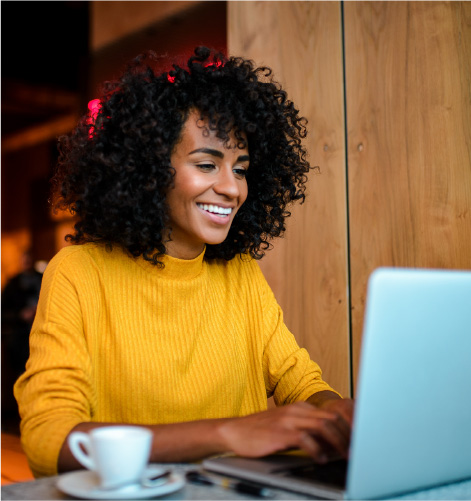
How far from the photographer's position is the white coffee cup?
2.49 feet

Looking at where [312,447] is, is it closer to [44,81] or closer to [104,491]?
[104,491]

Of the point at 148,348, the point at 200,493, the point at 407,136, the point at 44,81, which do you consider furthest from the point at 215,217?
the point at 44,81

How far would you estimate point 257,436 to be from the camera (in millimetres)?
939

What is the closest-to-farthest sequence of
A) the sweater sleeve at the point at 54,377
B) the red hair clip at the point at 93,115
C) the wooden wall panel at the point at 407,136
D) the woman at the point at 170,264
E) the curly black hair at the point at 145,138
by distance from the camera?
the sweater sleeve at the point at 54,377, the woman at the point at 170,264, the curly black hair at the point at 145,138, the red hair clip at the point at 93,115, the wooden wall panel at the point at 407,136

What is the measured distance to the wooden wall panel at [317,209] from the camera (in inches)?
82.6

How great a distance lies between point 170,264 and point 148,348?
226 millimetres

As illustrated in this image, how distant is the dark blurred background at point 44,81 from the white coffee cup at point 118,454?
3.72 ft

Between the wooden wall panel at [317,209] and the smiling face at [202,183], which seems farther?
the wooden wall panel at [317,209]

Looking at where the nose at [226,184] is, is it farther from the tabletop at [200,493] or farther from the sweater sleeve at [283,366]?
the tabletop at [200,493]

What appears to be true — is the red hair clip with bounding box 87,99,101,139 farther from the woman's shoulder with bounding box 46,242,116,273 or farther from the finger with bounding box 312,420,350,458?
the finger with bounding box 312,420,350,458

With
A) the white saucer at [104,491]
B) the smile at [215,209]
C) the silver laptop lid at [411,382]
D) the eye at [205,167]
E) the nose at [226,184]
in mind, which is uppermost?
the eye at [205,167]

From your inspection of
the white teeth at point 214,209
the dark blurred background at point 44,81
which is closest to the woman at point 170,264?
the white teeth at point 214,209

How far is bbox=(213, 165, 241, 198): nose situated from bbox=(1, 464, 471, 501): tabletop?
80 cm

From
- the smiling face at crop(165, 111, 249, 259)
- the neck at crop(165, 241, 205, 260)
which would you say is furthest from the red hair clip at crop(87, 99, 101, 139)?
the neck at crop(165, 241, 205, 260)
